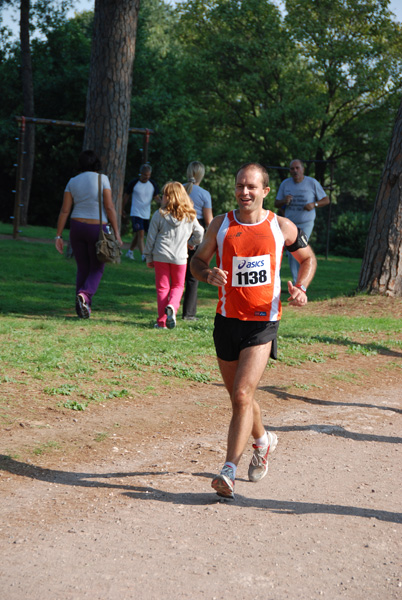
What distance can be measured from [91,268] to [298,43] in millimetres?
35860

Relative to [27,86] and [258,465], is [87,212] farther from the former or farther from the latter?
[27,86]

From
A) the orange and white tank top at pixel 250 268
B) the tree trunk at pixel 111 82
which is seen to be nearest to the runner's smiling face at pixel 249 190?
the orange and white tank top at pixel 250 268

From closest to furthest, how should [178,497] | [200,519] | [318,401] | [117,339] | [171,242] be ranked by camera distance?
1. [200,519]
2. [178,497]
3. [318,401]
4. [117,339]
5. [171,242]

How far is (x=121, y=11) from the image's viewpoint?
45.5 feet

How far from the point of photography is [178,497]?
4289mm

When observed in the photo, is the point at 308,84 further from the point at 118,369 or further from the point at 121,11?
the point at 118,369

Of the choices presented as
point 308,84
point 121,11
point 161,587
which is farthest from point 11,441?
point 308,84

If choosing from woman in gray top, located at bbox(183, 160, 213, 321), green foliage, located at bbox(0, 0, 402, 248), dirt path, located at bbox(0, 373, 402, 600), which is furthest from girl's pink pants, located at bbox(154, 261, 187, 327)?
green foliage, located at bbox(0, 0, 402, 248)

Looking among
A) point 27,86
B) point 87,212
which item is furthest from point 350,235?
point 87,212

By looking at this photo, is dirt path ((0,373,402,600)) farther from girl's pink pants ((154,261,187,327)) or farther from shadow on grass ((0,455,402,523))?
girl's pink pants ((154,261,187,327))

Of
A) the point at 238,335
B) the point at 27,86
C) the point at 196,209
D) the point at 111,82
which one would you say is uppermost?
the point at 27,86

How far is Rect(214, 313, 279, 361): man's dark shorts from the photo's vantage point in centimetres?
442

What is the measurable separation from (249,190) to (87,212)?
5327 mm

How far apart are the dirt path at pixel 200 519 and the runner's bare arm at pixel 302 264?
1.18 meters
